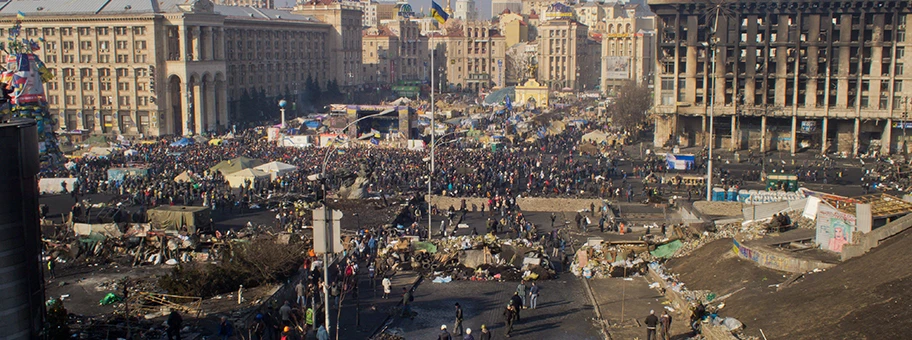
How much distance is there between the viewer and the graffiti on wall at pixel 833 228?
2669cm

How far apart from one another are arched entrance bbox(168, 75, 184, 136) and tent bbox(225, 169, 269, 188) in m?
40.1

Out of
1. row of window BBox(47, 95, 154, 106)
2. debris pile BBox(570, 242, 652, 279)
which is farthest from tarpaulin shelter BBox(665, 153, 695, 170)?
row of window BBox(47, 95, 154, 106)

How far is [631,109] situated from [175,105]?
4165cm

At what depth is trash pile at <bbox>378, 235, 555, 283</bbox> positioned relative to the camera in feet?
97.9

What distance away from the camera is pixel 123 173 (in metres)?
51.9

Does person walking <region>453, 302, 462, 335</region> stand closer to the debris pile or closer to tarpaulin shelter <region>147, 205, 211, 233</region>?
the debris pile

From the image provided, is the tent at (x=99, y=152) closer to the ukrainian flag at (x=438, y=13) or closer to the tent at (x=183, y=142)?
the tent at (x=183, y=142)

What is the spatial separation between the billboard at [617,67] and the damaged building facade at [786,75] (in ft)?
168

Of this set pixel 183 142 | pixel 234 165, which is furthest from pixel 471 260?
pixel 183 142

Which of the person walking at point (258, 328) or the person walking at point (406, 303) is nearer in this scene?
the person walking at point (258, 328)

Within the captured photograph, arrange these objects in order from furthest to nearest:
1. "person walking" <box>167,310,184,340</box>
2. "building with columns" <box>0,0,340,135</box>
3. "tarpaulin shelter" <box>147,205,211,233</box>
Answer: "building with columns" <box>0,0,340,135</box>
"tarpaulin shelter" <box>147,205,211,233</box>
"person walking" <box>167,310,184,340</box>

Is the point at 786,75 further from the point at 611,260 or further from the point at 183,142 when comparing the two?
the point at 183,142

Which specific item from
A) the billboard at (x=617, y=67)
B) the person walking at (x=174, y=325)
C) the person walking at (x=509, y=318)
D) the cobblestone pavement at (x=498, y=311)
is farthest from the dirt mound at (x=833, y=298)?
the billboard at (x=617, y=67)

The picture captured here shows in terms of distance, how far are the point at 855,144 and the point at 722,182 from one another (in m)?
21.0
